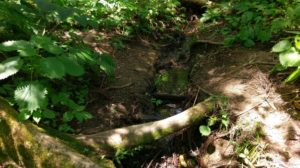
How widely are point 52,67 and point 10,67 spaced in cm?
39

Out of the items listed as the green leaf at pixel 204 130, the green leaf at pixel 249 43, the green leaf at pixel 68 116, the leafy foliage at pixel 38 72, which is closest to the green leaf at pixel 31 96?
the leafy foliage at pixel 38 72

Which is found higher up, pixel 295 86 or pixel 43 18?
pixel 43 18

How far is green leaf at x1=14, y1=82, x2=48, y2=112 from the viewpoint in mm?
3127

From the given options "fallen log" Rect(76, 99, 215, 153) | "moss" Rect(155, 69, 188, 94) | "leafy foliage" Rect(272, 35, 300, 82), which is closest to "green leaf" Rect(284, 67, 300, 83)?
"leafy foliage" Rect(272, 35, 300, 82)

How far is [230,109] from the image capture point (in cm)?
396

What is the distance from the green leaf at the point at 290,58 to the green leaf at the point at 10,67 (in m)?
2.70

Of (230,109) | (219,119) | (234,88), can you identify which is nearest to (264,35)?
(234,88)

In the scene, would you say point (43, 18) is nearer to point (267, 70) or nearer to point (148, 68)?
point (148, 68)

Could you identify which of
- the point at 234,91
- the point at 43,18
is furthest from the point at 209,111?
the point at 43,18

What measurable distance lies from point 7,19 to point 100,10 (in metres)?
2.57

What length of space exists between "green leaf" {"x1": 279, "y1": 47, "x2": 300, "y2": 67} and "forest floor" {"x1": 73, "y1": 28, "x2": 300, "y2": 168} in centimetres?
38

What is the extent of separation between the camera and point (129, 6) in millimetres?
6781

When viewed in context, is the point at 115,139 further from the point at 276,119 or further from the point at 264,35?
the point at 264,35

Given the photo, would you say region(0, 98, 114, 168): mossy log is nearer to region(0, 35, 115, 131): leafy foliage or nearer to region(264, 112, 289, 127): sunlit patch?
region(0, 35, 115, 131): leafy foliage
